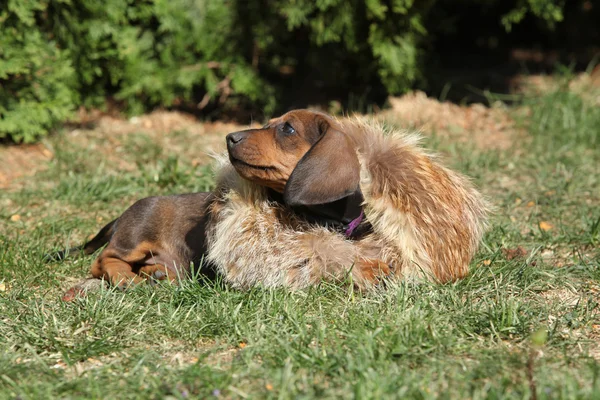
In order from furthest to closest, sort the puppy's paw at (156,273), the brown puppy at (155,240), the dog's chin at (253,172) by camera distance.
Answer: the brown puppy at (155,240), the puppy's paw at (156,273), the dog's chin at (253,172)

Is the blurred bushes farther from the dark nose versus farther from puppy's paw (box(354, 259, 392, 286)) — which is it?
puppy's paw (box(354, 259, 392, 286))

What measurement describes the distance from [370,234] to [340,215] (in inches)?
8.7

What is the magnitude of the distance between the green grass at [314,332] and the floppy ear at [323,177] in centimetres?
50

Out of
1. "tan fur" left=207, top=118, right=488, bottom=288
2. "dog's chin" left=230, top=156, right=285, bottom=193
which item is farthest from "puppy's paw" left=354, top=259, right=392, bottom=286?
"dog's chin" left=230, top=156, right=285, bottom=193

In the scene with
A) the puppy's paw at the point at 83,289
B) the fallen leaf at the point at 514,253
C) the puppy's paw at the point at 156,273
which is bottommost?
the puppy's paw at the point at 156,273

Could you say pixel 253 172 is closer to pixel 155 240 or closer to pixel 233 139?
pixel 233 139

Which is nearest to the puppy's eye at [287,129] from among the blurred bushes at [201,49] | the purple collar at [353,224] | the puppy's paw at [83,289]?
the purple collar at [353,224]

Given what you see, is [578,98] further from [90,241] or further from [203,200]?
[90,241]

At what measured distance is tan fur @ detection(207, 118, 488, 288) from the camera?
3805 mm

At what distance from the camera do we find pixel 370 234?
3.93 metres

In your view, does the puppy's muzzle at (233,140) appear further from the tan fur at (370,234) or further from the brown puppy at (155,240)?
the brown puppy at (155,240)

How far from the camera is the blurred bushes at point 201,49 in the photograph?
22.4ft

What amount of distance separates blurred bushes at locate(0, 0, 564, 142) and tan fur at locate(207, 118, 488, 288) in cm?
335

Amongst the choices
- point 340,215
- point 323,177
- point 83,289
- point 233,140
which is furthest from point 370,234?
point 83,289
